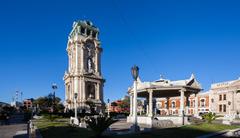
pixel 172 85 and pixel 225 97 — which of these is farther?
pixel 225 97

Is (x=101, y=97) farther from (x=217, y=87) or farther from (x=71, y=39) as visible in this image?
(x=217, y=87)

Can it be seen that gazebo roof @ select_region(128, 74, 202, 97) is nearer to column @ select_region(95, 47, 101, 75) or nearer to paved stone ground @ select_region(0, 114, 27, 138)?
paved stone ground @ select_region(0, 114, 27, 138)

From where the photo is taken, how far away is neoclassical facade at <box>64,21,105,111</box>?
7956 cm

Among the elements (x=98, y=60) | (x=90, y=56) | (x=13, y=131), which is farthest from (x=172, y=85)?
(x=98, y=60)

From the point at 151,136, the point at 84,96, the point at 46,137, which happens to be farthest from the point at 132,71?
the point at 84,96

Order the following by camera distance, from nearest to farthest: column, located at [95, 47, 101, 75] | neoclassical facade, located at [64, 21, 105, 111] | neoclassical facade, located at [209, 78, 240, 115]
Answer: neoclassical facade, located at [209, 78, 240, 115] < neoclassical facade, located at [64, 21, 105, 111] < column, located at [95, 47, 101, 75]

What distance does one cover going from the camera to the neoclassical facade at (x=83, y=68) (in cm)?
7956

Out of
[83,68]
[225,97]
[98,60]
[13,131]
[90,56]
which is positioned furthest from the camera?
[98,60]

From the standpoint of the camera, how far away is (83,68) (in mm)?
81750

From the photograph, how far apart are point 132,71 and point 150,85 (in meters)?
14.8

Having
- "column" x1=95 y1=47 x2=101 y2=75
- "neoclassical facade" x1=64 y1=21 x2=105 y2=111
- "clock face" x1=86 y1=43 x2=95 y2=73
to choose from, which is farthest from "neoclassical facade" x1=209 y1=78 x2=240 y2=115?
"clock face" x1=86 y1=43 x2=95 y2=73

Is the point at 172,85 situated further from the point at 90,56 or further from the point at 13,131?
the point at 90,56

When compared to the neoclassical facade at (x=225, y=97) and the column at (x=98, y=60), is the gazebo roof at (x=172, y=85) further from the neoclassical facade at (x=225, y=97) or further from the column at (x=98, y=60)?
the column at (x=98, y=60)

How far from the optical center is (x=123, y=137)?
18.6 metres
